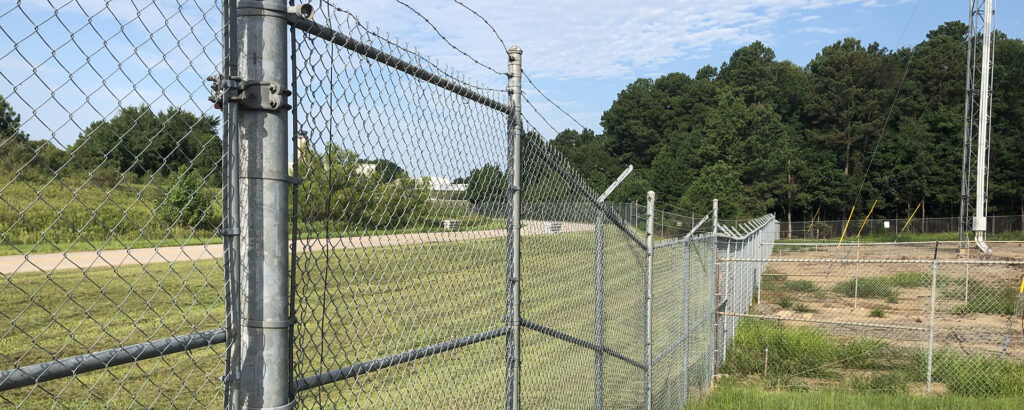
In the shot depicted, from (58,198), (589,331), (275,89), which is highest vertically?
(275,89)

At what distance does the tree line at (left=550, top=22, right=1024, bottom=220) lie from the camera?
5269 centimetres

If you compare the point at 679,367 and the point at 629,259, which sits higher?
the point at 629,259

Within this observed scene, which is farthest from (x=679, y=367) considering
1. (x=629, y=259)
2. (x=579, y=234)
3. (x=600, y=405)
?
(x=579, y=234)

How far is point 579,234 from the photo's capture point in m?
4.49

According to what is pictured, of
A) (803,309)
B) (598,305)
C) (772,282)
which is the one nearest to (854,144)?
(772,282)

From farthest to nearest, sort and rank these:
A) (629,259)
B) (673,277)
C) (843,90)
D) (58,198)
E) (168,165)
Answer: (843,90)
(673,277)
(629,259)
(58,198)
(168,165)

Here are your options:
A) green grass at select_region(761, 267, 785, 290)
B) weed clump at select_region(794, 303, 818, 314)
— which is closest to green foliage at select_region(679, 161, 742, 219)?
green grass at select_region(761, 267, 785, 290)

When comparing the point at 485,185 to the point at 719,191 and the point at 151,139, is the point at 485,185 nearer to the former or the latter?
the point at 151,139

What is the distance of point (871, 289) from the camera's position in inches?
734

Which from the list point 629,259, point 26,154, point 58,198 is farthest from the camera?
point 629,259

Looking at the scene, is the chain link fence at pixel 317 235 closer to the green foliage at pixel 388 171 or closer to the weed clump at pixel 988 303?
the green foliage at pixel 388 171

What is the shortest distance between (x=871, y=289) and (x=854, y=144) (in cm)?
4871

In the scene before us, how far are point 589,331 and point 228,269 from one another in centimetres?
323

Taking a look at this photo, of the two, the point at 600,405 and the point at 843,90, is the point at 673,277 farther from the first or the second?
the point at 843,90
